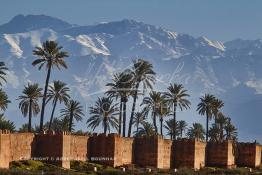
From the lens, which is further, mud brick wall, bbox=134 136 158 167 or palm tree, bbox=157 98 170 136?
palm tree, bbox=157 98 170 136

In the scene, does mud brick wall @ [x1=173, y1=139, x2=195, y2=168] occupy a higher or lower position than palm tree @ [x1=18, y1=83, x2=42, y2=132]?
lower

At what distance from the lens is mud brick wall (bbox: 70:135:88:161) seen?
254 ft

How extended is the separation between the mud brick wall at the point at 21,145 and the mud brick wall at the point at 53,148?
3.33 ft

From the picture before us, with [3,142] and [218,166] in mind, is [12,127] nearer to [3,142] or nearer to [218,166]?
[218,166]

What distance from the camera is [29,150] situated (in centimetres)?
7219

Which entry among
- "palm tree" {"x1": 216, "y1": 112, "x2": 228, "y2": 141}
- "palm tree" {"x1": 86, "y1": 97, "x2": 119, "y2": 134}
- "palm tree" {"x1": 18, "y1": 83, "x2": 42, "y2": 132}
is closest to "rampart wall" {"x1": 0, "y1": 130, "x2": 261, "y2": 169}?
"palm tree" {"x1": 18, "y1": 83, "x2": 42, "y2": 132}

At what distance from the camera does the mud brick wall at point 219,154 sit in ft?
337

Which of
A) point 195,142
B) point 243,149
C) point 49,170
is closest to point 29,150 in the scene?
point 49,170

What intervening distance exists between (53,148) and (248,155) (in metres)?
44.6

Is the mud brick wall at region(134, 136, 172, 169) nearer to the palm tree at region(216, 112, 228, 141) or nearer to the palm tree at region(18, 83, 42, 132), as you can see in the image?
the palm tree at region(18, 83, 42, 132)

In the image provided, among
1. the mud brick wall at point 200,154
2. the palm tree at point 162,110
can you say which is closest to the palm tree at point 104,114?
the palm tree at point 162,110

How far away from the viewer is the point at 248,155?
108 m

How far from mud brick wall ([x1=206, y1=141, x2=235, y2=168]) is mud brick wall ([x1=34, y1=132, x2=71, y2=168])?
3490 centimetres

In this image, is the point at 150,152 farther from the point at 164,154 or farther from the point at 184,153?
the point at 184,153
